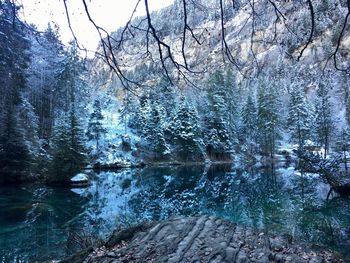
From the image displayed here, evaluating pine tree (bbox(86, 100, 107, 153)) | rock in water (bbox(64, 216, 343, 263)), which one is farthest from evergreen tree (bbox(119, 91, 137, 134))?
rock in water (bbox(64, 216, 343, 263))

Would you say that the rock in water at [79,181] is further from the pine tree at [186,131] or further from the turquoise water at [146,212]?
the pine tree at [186,131]

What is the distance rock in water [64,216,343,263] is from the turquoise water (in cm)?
170

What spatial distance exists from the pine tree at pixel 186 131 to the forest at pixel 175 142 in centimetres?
26

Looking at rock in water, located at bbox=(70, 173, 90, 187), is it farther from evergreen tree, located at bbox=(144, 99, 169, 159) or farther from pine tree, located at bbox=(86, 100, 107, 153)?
evergreen tree, located at bbox=(144, 99, 169, 159)

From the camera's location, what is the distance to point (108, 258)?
6.42 meters

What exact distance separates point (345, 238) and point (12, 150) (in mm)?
25337

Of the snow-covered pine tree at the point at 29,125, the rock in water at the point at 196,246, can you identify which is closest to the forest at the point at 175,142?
the rock in water at the point at 196,246

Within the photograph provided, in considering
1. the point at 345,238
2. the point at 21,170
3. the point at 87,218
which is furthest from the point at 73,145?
the point at 345,238

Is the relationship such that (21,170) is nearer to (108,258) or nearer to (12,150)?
(12,150)

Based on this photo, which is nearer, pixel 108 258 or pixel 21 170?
pixel 108 258

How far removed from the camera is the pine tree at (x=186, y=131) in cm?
5011

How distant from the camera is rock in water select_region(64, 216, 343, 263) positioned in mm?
6118

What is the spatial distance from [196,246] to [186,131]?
144ft

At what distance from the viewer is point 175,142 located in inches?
2042
